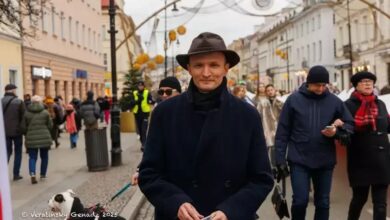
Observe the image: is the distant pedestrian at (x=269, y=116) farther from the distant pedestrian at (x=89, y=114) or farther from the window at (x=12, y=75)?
the window at (x=12, y=75)

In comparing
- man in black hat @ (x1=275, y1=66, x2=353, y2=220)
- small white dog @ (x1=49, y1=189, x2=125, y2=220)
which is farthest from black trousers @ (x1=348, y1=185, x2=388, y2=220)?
small white dog @ (x1=49, y1=189, x2=125, y2=220)

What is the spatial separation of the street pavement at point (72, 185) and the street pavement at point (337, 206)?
0.39 m

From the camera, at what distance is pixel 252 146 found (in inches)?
119

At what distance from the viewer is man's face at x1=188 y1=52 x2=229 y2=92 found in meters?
3.00

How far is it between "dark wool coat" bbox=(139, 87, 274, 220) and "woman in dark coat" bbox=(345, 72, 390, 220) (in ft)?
11.5

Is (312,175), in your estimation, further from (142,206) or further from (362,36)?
(362,36)

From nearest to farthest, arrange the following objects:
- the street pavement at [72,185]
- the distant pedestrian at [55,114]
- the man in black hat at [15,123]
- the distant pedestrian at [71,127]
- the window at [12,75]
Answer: the street pavement at [72,185] < the man in black hat at [15,123] < the distant pedestrian at [71,127] < the distant pedestrian at [55,114] < the window at [12,75]

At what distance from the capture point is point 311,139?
595cm

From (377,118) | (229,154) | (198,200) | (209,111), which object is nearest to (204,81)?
(209,111)

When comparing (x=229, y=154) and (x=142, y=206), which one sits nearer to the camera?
(x=229, y=154)

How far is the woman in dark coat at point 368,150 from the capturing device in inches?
244

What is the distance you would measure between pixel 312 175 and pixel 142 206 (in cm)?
369

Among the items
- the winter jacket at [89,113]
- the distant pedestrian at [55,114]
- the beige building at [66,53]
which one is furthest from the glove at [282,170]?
the beige building at [66,53]

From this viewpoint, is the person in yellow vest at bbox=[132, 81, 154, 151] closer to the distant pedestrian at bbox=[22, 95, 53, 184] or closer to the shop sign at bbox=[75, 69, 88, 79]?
the distant pedestrian at bbox=[22, 95, 53, 184]
